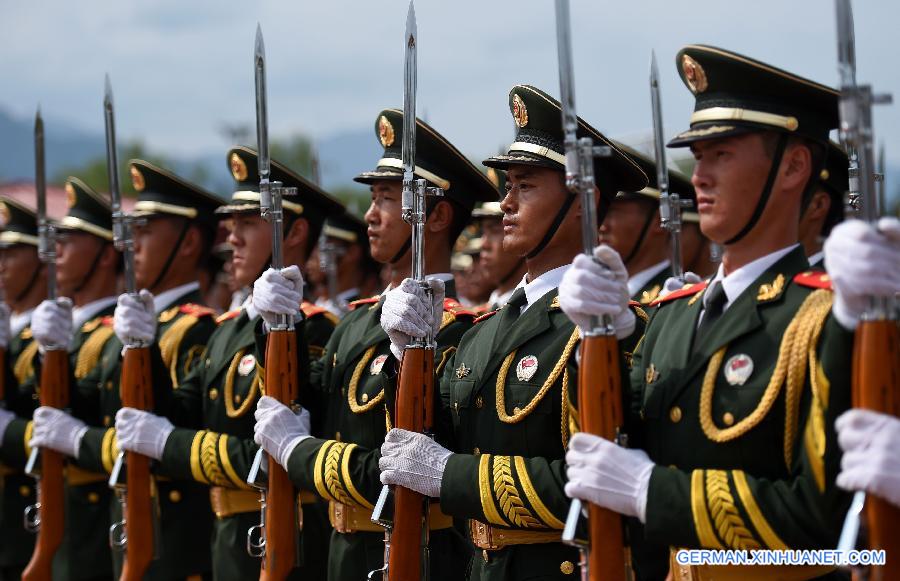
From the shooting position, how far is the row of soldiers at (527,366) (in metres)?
3.88

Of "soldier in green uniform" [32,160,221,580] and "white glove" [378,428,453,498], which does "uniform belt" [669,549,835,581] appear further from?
"soldier in green uniform" [32,160,221,580]

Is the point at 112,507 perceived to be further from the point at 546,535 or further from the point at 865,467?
the point at 865,467

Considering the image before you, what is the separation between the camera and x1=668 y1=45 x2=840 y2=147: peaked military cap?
4207mm

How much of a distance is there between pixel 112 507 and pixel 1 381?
6.82 ft

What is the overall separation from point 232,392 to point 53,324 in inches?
78.3

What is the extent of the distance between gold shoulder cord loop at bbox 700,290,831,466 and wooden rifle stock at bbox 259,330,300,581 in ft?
9.61

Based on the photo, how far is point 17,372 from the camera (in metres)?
10.3

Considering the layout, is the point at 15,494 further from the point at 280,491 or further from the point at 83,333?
the point at 280,491

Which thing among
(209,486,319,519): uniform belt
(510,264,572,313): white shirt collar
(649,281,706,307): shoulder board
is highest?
(510,264,572,313): white shirt collar

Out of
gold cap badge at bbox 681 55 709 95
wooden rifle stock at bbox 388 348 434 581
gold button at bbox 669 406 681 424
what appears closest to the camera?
gold button at bbox 669 406 681 424

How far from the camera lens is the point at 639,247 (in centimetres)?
795

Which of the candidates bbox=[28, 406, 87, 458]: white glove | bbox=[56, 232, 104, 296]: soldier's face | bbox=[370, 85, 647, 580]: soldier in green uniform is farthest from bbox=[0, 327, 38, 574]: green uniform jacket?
bbox=[370, 85, 647, 580]: soldier in green uniform

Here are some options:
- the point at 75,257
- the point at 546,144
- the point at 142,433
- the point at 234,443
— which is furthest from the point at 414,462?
the point at 75,257

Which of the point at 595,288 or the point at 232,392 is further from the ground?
the point at 595,288
